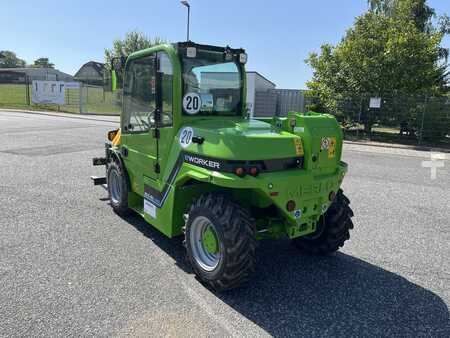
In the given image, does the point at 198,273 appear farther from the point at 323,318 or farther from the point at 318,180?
the point at 318,180

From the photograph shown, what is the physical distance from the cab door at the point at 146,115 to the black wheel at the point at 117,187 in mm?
150

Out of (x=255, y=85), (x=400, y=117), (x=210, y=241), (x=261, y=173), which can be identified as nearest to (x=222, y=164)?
(x=261, y=173)

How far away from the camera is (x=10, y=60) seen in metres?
108

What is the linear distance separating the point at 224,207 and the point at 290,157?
789mm

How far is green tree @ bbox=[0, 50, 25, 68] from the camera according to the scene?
103 m

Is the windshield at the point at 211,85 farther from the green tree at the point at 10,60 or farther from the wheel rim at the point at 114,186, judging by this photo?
the green tree at the point at 10,60

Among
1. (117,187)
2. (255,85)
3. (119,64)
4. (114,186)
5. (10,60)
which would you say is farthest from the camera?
(10,60)

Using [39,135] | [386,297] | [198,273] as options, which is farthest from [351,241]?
[39,135]

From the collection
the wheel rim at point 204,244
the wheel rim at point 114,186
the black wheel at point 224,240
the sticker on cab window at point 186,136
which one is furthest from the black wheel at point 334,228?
the wheel rim at point 114,186

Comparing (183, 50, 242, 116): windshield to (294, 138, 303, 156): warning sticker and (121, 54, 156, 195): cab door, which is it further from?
(294, 138, 303, 156): warning sticker

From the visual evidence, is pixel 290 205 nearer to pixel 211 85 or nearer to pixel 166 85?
pixel 211 85

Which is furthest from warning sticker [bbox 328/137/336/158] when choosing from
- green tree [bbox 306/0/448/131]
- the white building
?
the white building

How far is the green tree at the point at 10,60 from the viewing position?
103238mm

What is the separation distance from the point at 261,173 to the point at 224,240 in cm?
67
